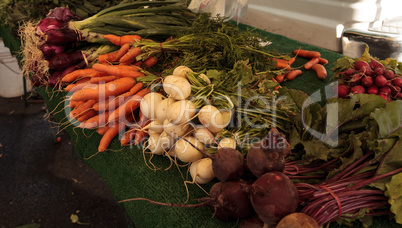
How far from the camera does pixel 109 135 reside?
1673 millimetres

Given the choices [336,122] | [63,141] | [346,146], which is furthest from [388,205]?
[63,141]

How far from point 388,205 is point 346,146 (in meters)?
0.27

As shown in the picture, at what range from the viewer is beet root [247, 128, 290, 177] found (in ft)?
3.08

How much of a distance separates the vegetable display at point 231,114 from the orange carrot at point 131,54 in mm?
15

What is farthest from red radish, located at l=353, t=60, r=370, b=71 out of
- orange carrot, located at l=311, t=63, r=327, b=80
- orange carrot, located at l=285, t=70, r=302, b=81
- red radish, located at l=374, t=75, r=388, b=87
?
orange carrot, located at l=285, t=70, r=302, b=81

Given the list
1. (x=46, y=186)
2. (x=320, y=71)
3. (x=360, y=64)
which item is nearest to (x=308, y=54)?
(x=320, y=71)

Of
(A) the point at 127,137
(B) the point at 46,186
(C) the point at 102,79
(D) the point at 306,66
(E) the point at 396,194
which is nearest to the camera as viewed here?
(E) the point at 396,194

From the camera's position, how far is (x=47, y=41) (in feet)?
6.78

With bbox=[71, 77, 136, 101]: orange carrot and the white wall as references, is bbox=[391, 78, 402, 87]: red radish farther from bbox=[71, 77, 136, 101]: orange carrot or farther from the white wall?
bbox=[71, 77, 136, 101]: orange carrot

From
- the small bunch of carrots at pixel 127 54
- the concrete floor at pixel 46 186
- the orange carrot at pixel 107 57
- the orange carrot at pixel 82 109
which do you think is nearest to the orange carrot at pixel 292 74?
the small bunch of carrots at pixel 127 54

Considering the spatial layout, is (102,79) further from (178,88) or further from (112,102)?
(178,88)

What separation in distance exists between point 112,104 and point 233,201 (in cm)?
111

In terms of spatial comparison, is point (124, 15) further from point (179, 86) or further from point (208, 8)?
point (179, 86)

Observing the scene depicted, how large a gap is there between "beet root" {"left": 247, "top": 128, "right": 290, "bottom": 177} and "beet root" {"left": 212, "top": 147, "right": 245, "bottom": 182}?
0.09m
